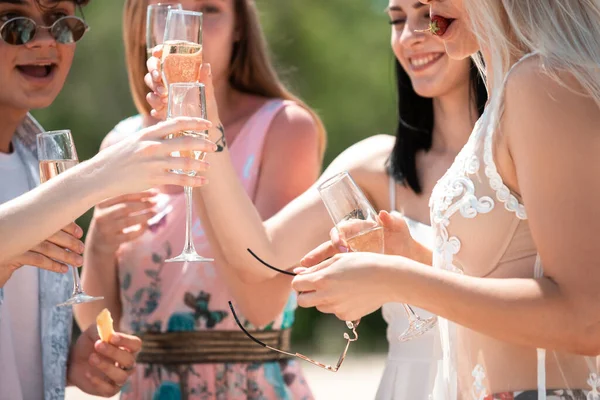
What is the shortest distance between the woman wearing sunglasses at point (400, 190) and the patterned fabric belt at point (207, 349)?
0.09 m

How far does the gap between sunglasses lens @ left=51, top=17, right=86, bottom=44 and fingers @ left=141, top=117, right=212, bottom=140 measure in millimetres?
1346

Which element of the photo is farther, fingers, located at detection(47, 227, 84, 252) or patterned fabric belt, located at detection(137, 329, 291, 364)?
patterned fabric belt, located at detection(137, 329, 291, 364)

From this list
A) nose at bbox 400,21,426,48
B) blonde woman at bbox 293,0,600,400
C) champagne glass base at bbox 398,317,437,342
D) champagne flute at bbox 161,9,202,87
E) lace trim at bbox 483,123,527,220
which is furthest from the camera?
nose at bbox 400,21,426,48

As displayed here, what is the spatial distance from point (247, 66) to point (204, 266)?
1009 mm

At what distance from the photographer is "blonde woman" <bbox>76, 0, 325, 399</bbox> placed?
4.09m

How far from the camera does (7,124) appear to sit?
4.04 metres

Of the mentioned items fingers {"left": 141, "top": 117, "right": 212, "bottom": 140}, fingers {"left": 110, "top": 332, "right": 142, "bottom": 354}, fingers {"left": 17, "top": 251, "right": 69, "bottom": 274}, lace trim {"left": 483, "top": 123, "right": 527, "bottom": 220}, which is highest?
fingers {"left": 141, "top": 117, "right": 212, "bottom": 140}

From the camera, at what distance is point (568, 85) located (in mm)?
2385

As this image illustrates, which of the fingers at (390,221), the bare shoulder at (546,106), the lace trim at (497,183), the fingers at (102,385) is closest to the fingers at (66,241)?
the fingers at (102,385)

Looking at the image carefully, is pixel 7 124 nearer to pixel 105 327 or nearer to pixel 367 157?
pixel 105 327

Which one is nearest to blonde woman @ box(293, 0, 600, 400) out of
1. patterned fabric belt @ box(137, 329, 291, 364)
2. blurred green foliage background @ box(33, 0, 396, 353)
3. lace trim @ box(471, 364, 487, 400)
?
lace trim @ box(471, 364, 487, 400)

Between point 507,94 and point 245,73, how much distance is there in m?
2.25

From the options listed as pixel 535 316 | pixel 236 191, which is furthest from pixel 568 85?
pixel 236 191

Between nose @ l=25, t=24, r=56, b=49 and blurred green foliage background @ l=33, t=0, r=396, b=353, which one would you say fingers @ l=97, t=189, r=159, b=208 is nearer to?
nose @ l=25, t=24, r=56, b=49
